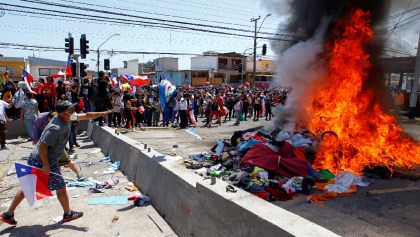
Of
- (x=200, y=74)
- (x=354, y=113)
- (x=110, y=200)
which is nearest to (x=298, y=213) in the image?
(x=110, y=200)

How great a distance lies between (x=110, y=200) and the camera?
18.6ft

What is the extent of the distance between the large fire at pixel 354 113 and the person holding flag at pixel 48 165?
568cm

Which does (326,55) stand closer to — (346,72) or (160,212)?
(346,72)

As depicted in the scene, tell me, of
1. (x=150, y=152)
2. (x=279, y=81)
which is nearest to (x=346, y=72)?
(x=279, y=81)

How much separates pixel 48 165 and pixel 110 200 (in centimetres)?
149

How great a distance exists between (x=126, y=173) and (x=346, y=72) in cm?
699

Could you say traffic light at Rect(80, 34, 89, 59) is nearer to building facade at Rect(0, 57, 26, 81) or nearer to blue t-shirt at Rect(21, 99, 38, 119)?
blue t-shirt at Rect(21, 99, 38, 119)

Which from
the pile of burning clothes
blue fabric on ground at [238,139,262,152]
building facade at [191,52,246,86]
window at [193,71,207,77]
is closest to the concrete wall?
building facade at [191,52,246,86]

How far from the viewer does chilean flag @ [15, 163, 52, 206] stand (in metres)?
4.43

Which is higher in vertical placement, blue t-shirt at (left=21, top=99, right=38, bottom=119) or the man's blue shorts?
blue t-shirt at (left=21, top=99, right=38, bottom=119)

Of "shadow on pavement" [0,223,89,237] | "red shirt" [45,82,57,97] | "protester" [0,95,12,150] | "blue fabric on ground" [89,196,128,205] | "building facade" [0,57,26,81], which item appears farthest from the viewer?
"building facade" [0,57,26,81]

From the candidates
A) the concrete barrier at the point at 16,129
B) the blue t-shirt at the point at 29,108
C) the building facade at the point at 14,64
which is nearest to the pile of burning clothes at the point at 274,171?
the blue t-shirt at the point at 29,108

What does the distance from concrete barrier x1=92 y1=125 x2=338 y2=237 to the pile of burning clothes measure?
1.20 m

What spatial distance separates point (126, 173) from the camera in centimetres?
721
